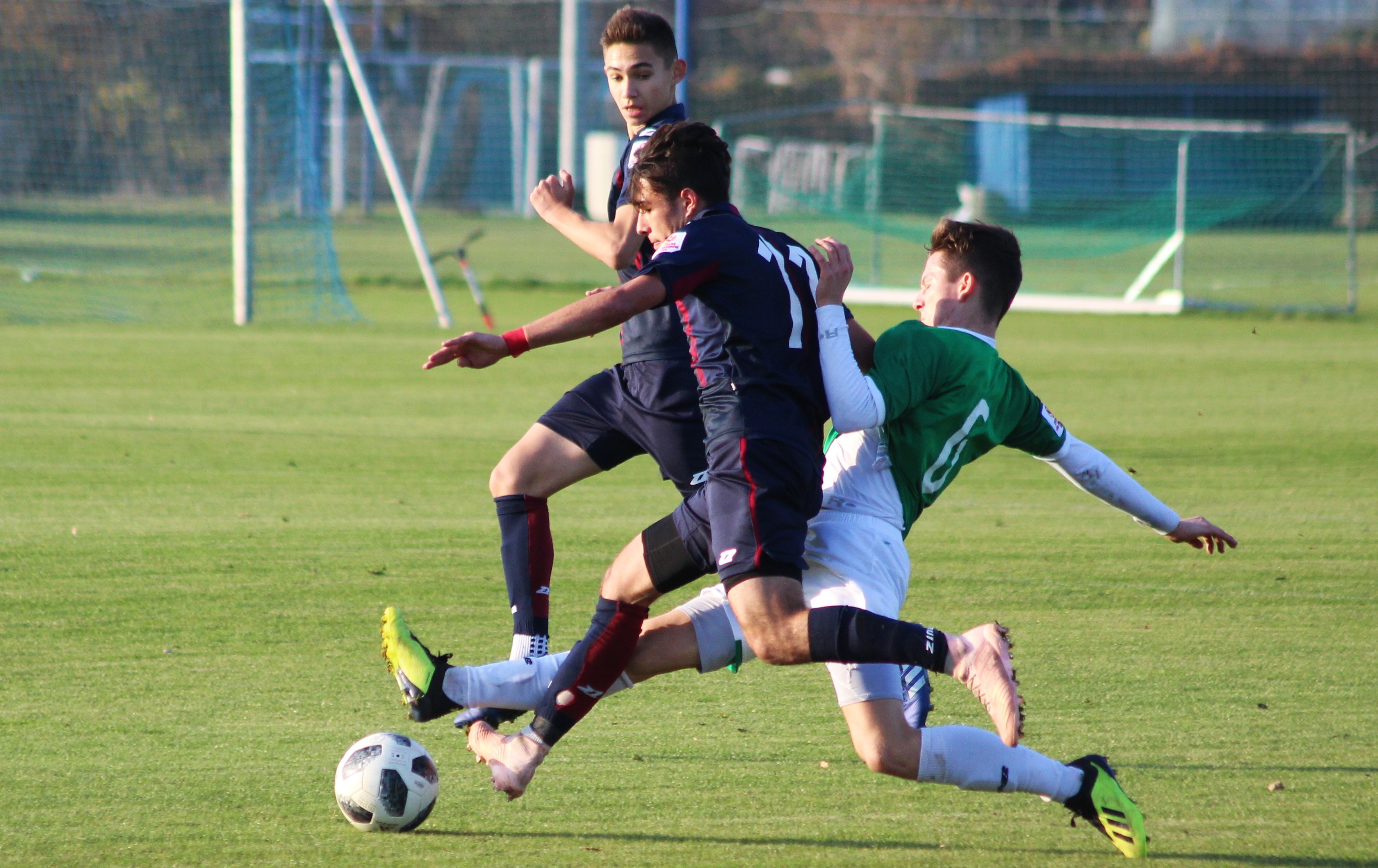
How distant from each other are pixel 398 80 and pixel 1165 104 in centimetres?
2135

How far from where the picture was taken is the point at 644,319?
4602 mm

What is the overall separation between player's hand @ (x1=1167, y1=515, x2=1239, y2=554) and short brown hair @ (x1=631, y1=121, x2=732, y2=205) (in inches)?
60.5

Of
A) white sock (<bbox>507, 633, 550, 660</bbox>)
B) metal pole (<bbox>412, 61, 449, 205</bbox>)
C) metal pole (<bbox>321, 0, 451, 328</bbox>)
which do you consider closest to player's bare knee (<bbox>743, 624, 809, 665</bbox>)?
white sock (<bbox>507, 633, 550, 660</bbox>)

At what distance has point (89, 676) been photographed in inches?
192

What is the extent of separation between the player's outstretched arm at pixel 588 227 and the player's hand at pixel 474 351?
99 centimetres

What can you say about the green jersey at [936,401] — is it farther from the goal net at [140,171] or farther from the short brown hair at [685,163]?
the goal net at [140,171]

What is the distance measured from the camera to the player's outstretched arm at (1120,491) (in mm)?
4109

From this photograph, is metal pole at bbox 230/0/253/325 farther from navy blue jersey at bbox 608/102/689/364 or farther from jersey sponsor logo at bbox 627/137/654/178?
jersey sponsor logo at bbox 627/137/654/178

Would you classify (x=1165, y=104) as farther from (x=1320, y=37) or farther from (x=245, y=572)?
(x=245, y=572)

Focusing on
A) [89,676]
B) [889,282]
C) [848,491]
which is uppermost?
[848,491]

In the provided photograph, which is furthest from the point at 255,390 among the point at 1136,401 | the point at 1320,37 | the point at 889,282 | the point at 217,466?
the point at 1320,37

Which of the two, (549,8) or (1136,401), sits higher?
(549,8)

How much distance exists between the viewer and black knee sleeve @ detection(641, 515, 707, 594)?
402cm

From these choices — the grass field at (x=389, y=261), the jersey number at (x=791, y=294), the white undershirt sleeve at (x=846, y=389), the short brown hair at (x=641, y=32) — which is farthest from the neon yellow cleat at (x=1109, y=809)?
the grass field at (x=389, y=261)
